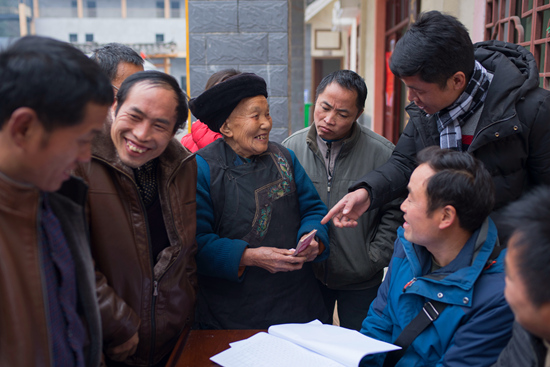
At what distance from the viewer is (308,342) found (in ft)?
4.70

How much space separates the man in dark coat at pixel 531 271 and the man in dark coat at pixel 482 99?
2.15ft

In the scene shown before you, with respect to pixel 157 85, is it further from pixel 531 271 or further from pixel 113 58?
pixel 531 271

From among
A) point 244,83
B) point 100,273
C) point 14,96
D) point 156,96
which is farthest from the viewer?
point 244,83

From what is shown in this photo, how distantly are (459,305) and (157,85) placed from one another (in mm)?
1190

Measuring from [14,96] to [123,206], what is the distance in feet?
1.91

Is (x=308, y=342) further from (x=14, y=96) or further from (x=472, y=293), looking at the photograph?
(x=14, y=96)

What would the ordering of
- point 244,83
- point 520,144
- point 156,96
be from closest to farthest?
point 156,96
point 520,144
point 244,83

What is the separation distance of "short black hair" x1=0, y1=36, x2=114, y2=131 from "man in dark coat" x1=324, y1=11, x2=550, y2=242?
121 centimetres

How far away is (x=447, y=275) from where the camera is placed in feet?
4.66

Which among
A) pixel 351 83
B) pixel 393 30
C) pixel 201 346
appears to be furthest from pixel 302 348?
pixel 393 30

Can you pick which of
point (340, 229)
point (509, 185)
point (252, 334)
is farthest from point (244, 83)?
point (509, 185)

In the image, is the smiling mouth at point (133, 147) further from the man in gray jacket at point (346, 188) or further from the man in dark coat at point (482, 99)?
the man in gray jacket at point (346, 188)

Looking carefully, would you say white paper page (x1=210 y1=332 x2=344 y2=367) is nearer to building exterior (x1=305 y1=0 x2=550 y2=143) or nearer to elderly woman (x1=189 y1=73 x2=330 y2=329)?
elderly woman (x1=189 y1=73 x2=330 y2=329)

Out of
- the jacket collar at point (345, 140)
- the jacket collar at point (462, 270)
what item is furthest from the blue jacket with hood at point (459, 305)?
the jacket collar at point (345, 140)
